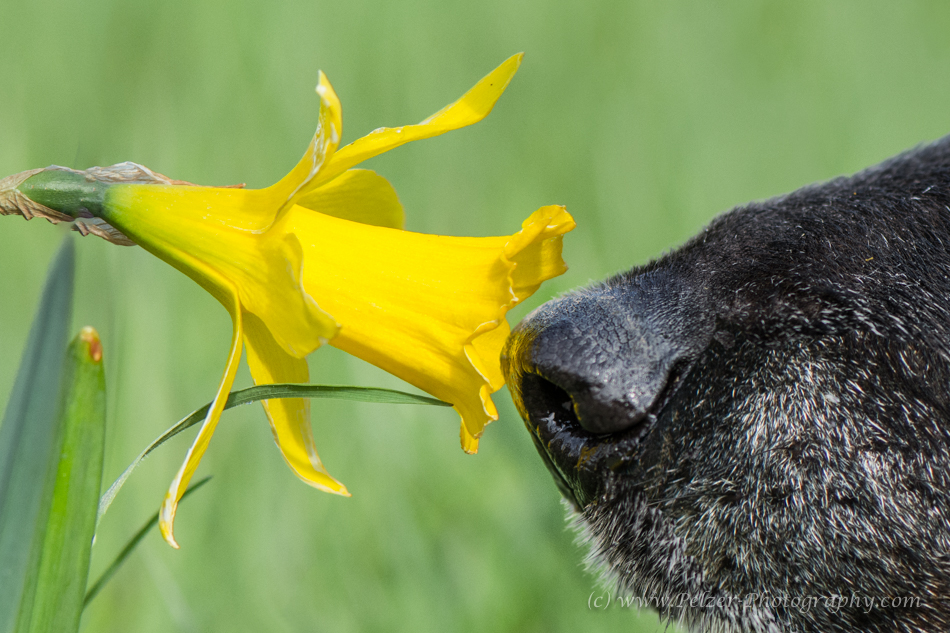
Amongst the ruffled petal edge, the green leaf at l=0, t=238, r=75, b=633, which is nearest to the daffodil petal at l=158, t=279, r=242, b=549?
the green leaf at l=0, t=238, r=75, b=633

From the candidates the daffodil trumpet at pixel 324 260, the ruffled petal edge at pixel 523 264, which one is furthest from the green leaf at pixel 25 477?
the ruffled petal edge at pixel 523 264

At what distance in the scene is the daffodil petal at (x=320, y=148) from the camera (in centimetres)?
77

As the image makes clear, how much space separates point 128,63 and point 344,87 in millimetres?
814

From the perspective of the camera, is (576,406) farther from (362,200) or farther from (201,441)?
(201,441)

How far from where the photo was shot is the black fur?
1.08 metres

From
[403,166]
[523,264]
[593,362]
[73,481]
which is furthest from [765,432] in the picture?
[403,166]

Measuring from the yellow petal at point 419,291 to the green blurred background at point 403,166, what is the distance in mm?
379

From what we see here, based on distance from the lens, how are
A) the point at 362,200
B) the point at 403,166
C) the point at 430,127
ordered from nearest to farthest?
the point at 430,127, the point at 362,200, the point at 403,166

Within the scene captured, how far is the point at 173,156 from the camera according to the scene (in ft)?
8.18

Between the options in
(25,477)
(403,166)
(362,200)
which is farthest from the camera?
(403,166)

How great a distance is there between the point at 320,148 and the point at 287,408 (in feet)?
1.10

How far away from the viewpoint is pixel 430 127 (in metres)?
0.90

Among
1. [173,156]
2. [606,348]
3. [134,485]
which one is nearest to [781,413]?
[606,348]

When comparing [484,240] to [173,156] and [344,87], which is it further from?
[344,87]
